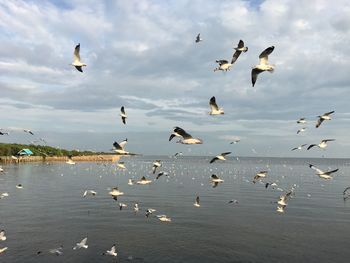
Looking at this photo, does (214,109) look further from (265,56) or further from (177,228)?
(177,228)

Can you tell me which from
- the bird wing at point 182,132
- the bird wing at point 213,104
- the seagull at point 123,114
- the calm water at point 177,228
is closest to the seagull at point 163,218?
the calm water at point 177,228

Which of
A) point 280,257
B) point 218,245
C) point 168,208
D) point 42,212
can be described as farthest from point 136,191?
point 280,257

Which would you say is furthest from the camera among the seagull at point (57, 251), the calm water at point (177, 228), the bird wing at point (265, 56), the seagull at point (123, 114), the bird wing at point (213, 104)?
the calm water at point (177, 228)

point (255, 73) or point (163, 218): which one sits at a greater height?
point (255, 73)

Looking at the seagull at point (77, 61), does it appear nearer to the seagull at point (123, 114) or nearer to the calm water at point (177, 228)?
the seagull at point (123, 114)

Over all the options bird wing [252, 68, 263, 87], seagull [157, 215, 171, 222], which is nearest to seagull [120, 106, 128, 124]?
bird wing [252, 68, 263, 87]

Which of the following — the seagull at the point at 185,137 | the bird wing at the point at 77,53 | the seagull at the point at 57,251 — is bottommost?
the seagull at the point at 57,251

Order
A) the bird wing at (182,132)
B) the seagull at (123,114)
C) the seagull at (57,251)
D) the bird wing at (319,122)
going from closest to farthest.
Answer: the bird wing at (182,132) → the seagull at (123,114) → the bird wing at (319,122) → the seagull at (57,251)

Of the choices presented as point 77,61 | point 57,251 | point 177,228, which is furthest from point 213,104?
point 177,228

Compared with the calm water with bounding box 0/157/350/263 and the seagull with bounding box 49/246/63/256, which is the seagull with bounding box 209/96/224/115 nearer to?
the calm water with bounding box 0/157/350/263

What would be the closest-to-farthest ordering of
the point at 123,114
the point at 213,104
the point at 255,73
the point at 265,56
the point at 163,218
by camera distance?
the point at 265,56
the point at 255,73
the point at 213,104
the point at 123,114
the point at 163,218

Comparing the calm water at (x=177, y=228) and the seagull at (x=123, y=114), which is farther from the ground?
the seagull at (x=123, y=114)

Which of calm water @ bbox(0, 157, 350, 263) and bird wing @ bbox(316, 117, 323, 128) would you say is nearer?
bird wing @ bbox(316, 117, 323, 128)

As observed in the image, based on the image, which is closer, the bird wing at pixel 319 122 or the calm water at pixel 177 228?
the bird wing at pixel 319 122
